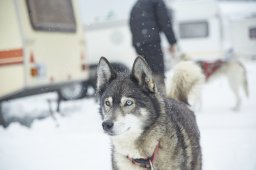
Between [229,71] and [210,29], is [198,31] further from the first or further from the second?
[229,71]

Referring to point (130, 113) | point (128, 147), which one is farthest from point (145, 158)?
point (130, 113)

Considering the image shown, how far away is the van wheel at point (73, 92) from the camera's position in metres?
8.54

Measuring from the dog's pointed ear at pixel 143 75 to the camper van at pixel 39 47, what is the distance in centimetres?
385

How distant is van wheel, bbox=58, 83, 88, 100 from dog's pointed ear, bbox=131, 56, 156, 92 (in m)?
5.55

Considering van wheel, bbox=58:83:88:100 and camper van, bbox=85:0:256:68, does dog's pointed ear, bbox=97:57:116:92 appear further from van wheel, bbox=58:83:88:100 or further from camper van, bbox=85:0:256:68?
camper van, bbox=85:0:256:68

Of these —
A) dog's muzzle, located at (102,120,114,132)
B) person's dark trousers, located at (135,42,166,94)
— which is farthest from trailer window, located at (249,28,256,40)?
dog's muzzle, located at (102,120,114,132)

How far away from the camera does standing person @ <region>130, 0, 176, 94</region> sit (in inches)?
193

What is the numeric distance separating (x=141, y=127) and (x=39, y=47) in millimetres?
4327

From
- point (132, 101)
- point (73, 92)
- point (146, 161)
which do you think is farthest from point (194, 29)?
point (146, 161)

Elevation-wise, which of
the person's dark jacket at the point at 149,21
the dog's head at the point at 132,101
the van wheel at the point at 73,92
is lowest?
the van wheel at the point at 73,92

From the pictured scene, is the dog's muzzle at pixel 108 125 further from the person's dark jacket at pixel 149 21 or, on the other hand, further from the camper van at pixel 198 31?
the camper van at pixel 198 31

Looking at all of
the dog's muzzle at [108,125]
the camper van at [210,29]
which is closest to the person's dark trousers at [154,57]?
the dog's muzzle at [108,125]

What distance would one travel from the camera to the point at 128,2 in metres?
13.3

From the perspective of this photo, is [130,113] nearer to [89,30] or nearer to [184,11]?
[89,30]
